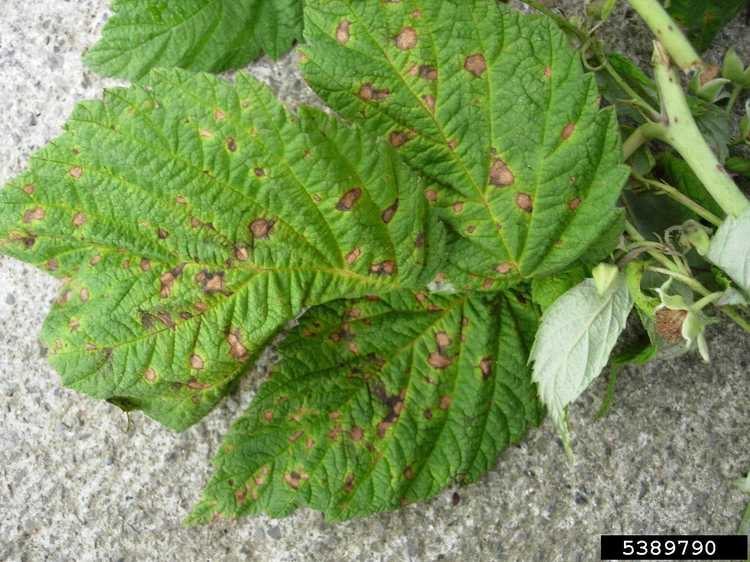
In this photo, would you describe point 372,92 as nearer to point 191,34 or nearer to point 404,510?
point 191,34

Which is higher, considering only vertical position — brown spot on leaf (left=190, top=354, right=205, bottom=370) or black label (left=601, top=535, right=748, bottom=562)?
brown spot on leaf (left=190, top=354, right=205, bottom=370)

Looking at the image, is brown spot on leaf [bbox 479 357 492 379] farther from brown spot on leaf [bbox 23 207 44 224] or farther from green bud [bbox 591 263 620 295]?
brown spot on leaf [bbox 23 207 44 224]

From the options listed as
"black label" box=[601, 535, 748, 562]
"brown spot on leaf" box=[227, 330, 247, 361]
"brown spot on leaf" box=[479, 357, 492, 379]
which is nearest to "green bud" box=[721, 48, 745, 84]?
"brown spot on leaf" box=[479, 357, 492, 379]

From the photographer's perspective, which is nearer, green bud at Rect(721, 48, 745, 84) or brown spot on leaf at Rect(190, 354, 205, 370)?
brown spot on leaf at Rect(190, 354, 205, 370)

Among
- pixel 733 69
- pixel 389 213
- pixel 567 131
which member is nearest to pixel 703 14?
pixel 733 69

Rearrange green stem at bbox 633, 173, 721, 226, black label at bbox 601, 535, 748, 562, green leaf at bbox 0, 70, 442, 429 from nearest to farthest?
green leaf at bbox 0, 70, 442, 429
green stem at bbox 633, 173, 721, 226
black label at bbox 601, 535, 748, 562

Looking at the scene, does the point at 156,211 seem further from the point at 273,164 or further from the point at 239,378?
the point at 239,378

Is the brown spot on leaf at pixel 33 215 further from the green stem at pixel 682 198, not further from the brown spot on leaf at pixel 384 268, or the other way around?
the green stem at pixel 682 198
